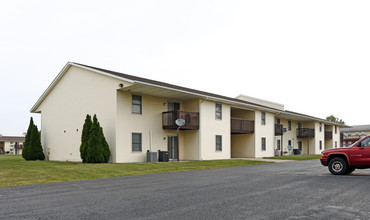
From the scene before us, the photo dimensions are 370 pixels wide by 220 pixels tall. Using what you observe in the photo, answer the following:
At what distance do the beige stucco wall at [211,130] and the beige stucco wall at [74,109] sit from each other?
26.1 feet

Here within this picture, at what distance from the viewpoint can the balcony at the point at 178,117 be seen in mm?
25258

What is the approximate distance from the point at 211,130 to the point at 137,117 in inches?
292

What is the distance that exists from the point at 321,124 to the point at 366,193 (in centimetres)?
4711

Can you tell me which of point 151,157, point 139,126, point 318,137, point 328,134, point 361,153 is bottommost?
point 151,157

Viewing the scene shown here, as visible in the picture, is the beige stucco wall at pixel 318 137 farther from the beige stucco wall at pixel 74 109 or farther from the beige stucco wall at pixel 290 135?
the beige stucco wall at pixel 74 109

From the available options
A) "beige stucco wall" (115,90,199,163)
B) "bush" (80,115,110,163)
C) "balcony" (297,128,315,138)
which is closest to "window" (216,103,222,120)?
"beige stucco wall" (115,90,199,163)

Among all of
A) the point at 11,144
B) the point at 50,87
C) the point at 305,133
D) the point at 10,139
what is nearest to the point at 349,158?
the point at 50,87

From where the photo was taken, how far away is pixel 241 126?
32.7 metres

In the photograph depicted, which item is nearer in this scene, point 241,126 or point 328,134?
point 241,126

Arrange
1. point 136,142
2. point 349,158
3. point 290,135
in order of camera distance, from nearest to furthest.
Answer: point 349,158 → point 136,142 → point 290,135

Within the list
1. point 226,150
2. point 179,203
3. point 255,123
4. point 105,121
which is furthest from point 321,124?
point 179,203

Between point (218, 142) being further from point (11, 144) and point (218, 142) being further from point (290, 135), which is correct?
point (11, 144)

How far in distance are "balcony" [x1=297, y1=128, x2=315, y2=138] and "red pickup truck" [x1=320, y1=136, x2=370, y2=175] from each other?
3431 cm

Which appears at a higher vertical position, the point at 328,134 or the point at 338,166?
the point at 328,134
